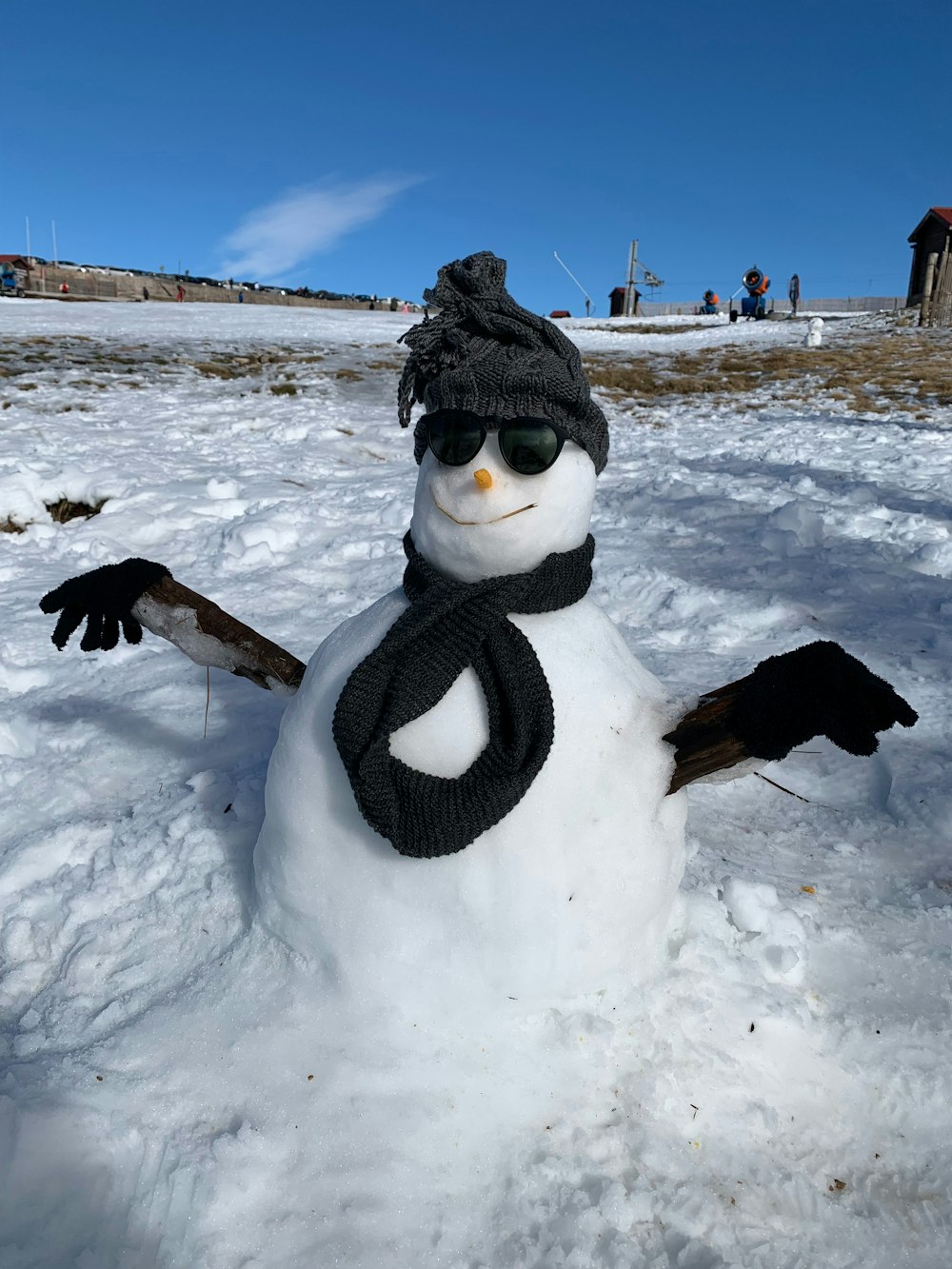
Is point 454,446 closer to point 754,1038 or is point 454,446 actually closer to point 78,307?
point 754,1038

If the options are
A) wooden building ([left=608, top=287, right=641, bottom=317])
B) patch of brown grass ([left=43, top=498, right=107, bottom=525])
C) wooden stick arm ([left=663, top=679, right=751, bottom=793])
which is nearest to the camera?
wooden stick arm ([left=663, top=679, right=751, bottom=793])

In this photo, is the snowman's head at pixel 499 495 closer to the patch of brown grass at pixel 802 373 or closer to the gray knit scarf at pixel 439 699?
the gray knit scarf at pixel 439 699

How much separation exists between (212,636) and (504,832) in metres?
0.81

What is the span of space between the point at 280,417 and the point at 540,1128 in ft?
20.6

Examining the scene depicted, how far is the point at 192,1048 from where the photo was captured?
1.47 meters

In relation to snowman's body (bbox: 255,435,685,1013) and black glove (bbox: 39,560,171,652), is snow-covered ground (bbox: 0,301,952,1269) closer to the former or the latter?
snowman's body (bbox: 255,435,685,1013)

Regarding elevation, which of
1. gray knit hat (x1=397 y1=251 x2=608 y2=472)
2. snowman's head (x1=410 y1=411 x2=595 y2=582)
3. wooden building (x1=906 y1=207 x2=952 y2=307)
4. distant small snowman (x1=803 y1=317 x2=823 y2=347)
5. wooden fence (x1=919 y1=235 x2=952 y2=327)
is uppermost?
wooden building (x1=906 y1=207 x2=952 y2=307)

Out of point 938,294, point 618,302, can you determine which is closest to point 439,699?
point 938,294

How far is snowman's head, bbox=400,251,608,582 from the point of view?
142cm

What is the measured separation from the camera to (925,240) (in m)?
25.1

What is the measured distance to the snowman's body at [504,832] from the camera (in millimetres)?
1381

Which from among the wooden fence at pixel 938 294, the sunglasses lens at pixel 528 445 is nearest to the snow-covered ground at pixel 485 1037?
the sunglasses lens at pixel 528 445

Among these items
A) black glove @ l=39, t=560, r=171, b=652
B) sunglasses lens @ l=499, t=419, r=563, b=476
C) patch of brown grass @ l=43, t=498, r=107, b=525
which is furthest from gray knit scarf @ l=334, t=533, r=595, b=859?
patch of brown grass @ l=43, t=498, r=107, b=525

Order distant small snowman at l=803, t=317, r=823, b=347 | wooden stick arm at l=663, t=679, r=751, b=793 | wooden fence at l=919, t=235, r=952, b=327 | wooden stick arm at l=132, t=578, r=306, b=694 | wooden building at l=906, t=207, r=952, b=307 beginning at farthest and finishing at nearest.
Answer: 1. wooden building at l=906, t=207, r=952, b=307
2. wooden fence at l=919, t=235, r=952, b=327
3. distant small snowman at l=803, t=317, r=823, b=347
4. wooden stick arm at l=132, t=578, r=306, b=694
5. wooden stick arm at l=663, t=679, r=751, b=793
